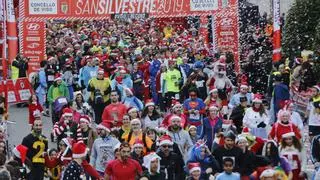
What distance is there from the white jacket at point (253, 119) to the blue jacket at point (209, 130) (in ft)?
1.62

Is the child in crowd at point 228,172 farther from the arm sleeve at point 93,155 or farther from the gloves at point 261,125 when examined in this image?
the gloves at point 261,125

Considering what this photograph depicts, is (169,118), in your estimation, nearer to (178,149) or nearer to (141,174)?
(178,149)

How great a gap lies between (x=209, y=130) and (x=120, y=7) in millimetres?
11231

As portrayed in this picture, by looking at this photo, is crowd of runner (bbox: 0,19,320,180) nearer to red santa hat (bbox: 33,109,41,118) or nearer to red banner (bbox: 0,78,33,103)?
red santa hat (bbox: 33,109,41,118)

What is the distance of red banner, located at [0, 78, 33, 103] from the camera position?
1038 inches

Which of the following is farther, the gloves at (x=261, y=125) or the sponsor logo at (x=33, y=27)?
the sponsor logo at (x=33, y=27)

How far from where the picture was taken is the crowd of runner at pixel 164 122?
626 inches

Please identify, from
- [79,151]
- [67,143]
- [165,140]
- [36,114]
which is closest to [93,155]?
[67,143]

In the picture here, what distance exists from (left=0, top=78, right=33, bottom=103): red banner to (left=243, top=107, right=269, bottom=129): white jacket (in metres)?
8.04

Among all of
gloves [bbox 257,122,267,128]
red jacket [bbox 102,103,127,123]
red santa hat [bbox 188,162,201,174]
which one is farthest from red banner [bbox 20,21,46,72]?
red santa hat [bbox 188,162,201,174]

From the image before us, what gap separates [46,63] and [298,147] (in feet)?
41.5

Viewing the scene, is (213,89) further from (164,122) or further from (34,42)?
(34,42)

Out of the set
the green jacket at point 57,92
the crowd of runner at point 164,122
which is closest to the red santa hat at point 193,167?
the crowd of runner at point 164,122

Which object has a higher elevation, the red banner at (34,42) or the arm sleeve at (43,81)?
the red banner at (34,42)
